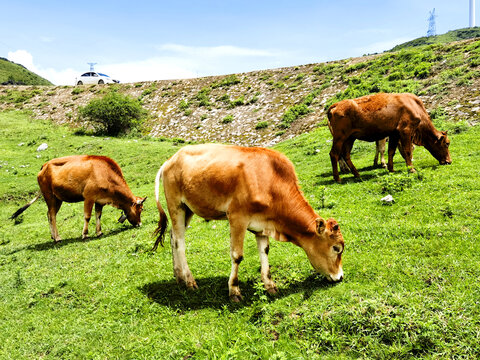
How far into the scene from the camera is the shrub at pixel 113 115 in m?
34.3

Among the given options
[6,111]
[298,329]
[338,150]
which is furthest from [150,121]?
[298,329]

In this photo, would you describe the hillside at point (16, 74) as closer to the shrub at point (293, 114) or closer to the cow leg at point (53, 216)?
the shrub at point (293, 114)

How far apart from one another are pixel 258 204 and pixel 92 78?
55.8 meters

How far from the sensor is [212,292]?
6.45 metres

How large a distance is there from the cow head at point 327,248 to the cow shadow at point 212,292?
0.29 m

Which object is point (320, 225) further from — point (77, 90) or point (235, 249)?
point (77, 90)

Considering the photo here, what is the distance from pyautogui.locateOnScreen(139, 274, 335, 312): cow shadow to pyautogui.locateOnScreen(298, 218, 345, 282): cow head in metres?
0.29

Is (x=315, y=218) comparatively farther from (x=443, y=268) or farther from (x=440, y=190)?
(x=440, y=190)

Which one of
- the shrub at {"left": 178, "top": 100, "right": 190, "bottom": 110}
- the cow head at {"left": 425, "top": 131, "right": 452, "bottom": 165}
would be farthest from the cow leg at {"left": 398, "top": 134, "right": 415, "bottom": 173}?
the shrub at {"left": 178, "top": 100, "right": 190, "bottom": 110}

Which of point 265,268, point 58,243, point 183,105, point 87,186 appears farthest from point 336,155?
point 183,105

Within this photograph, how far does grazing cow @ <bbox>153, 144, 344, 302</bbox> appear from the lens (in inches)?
223

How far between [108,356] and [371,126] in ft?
34.0

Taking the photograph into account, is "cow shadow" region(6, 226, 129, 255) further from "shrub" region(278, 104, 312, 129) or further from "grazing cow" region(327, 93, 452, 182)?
"shrub" region(278, 104, 312, 129)

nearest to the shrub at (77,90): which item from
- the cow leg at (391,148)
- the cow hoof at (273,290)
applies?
the cow leg at (391,148)
